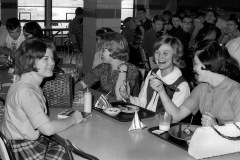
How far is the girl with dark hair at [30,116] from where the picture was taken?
7.95 ft

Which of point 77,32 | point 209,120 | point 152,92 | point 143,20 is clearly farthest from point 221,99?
point 143,20

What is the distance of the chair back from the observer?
7.14 feet

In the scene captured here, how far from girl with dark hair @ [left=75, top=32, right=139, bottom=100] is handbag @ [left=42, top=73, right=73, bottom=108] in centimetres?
48

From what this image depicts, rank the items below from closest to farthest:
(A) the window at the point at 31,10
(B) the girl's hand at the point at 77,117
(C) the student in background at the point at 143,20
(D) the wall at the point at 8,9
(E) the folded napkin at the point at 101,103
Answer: (B) the girl's hand at the point at 77,117 → (E) the folded napkin at the point at 101,103 → (C) the student in background at the point at 143,20 → (D) the wall at the point at 8,9 → (A) the window at the point at 31,10

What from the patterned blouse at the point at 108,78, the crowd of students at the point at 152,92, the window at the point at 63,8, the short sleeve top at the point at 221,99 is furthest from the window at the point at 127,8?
the short sleeve top at the point at 221,99

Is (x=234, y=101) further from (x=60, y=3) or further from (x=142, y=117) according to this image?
(x=60, y=3)

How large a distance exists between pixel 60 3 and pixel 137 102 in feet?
30.1

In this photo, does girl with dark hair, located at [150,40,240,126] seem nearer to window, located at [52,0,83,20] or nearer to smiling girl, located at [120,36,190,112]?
smiling girl, located at [120,36,190,112]

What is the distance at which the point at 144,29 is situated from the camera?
9320 millimetres

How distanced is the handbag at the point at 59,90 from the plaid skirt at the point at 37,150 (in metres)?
0.63

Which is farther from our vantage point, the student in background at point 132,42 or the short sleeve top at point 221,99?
the student in background at point 132,42

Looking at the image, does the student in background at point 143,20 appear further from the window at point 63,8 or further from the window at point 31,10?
the window at point 31,10

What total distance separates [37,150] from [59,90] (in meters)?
0.76

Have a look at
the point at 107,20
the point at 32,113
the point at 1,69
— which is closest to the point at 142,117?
the point at 32,113
